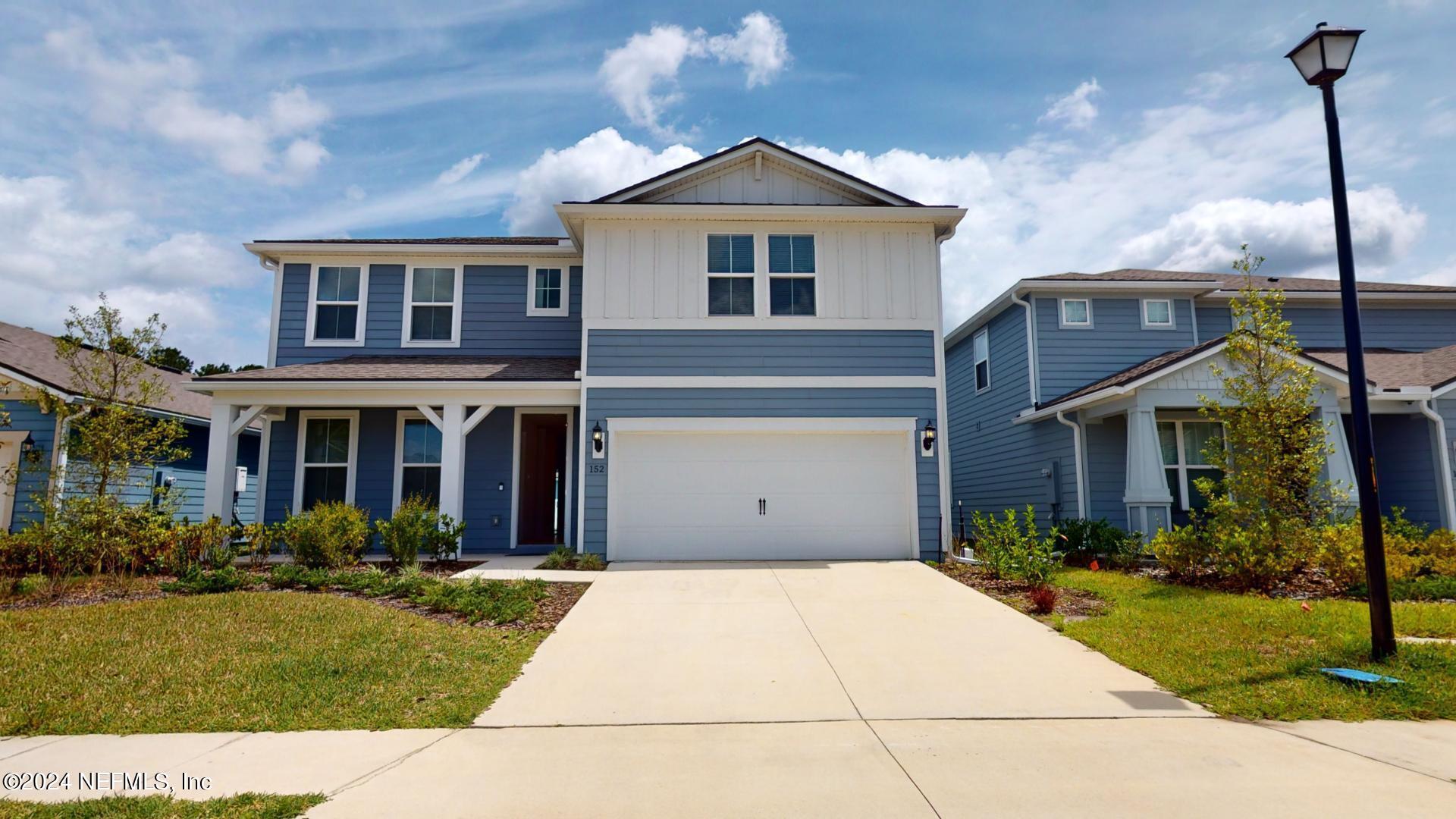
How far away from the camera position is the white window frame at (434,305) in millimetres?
13719

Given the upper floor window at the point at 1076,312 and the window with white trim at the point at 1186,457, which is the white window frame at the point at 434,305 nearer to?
the upper floor window at the point at 1076,312

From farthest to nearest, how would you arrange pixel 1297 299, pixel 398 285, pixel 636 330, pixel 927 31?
1. pixel 1297 299
2. pixel 398 285
3. pixel 636 330
4. pixel 927 31

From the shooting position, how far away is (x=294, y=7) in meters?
9.19

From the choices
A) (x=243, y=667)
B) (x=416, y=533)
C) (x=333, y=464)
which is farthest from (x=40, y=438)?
(x=243, y=667)

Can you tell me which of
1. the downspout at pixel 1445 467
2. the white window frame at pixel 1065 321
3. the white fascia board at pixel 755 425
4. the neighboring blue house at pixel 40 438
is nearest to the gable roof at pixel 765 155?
the white fascia board at pixel 755 425

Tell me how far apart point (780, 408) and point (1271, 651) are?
6.95 m

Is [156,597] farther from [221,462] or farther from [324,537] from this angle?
[221,462]

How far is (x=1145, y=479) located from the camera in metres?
11.8

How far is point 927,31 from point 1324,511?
7894 millimetres

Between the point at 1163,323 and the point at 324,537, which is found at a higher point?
the point at 1163,323

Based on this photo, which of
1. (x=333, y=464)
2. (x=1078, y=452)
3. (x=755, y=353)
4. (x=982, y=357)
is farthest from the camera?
(x=982, y=357)

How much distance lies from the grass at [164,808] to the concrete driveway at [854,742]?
16 cm

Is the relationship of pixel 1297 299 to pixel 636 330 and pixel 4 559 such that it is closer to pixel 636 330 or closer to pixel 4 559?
pixel 636 330

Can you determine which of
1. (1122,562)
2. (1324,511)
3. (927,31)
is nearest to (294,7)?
(927,31)
